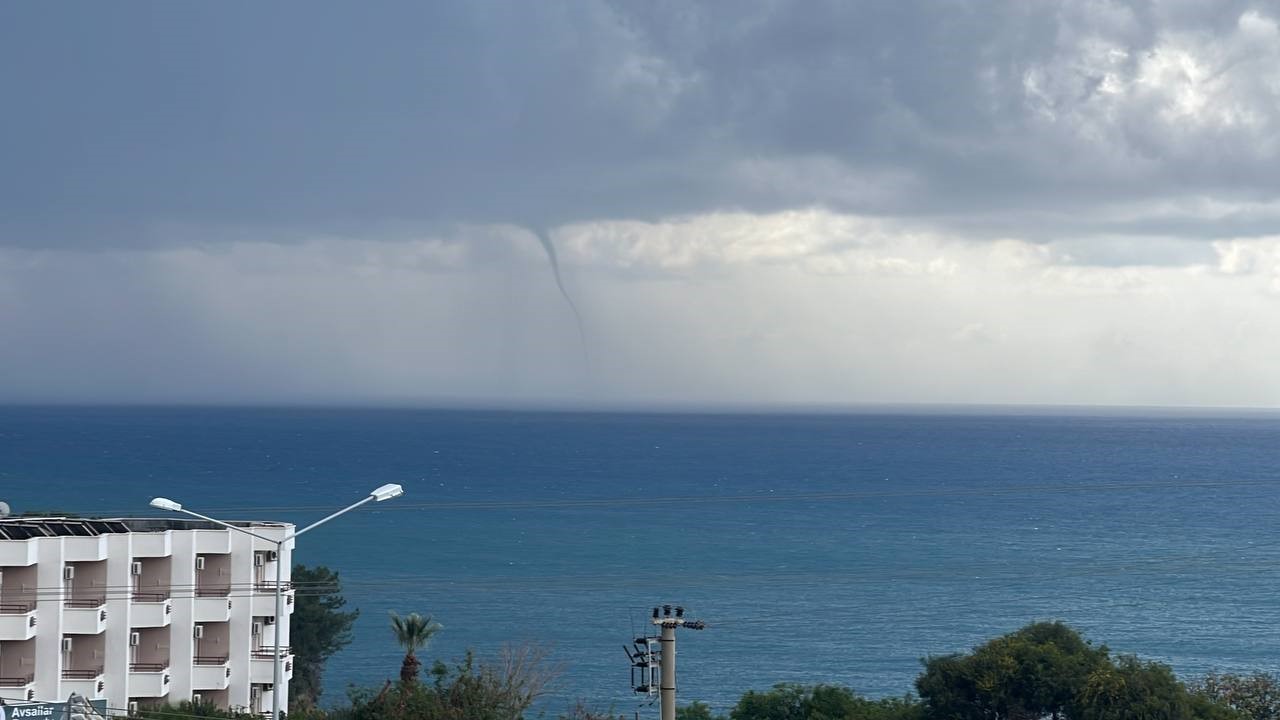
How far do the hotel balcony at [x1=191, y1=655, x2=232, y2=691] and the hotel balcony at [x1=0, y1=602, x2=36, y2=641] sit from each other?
550 centimetres

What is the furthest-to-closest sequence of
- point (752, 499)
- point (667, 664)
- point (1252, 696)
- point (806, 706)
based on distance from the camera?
point (752, 499) < point (1252, 696) < point (806, 706) < point (667, 664)

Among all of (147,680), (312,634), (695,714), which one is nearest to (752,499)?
(312,634)

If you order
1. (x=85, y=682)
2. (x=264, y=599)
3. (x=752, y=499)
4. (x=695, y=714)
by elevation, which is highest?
(x=752, y=499)

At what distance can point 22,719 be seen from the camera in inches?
895

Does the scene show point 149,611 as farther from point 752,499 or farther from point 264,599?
point 752,499

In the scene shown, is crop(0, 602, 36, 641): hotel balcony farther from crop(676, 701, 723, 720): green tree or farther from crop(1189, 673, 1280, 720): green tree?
crop(1189, 673, 1280, 720): green tree

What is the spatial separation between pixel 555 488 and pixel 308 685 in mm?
124395

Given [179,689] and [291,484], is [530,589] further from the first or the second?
[291,484]

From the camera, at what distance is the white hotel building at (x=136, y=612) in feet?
120

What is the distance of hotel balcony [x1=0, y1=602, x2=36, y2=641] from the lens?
35844 mm

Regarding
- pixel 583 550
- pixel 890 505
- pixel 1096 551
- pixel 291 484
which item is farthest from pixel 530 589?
pixel 291 484

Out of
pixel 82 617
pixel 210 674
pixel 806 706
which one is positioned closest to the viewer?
pixel 82 617

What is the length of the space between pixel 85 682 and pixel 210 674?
4.05m

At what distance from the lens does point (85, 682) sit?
37438 millimetres
